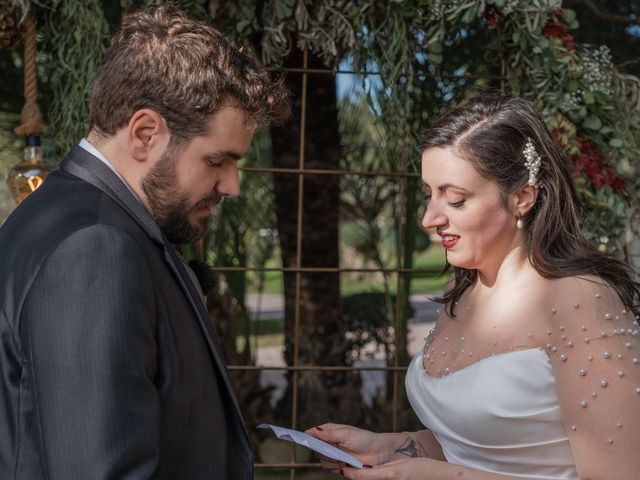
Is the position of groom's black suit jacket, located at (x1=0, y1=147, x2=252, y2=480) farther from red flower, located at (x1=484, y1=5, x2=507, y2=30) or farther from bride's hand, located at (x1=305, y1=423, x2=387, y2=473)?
red flower, located at (x1=484, y1=5, x2=507, y2=30)

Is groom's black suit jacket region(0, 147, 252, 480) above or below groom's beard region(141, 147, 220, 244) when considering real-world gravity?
below

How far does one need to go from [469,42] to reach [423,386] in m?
1.79

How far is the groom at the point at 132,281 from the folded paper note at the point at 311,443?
0.25 m

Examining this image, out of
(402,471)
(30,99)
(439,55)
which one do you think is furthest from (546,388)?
(30,99)

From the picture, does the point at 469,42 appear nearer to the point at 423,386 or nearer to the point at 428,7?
the point at 428,7

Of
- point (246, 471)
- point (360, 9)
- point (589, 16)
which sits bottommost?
point (246, 471)

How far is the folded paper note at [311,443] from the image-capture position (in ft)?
5.63

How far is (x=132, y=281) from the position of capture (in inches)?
47.6

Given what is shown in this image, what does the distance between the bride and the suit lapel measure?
636mm

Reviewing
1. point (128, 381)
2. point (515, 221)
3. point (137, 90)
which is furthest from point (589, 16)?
point (128, 381)

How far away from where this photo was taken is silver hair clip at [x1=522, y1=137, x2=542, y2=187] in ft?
6.38

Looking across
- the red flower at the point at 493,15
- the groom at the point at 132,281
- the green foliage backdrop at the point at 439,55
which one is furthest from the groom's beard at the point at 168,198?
the red flower at the point at 493,15

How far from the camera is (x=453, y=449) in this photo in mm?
2043

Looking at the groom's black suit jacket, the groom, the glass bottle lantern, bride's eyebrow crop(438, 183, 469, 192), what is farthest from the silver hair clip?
the glass bottle lantern
